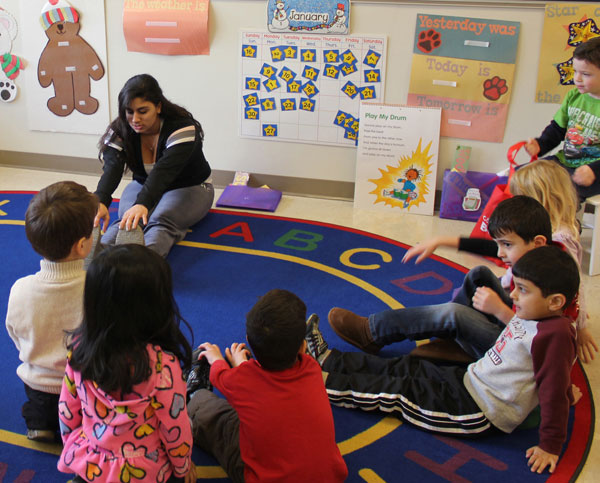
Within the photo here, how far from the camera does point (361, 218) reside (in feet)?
9.28

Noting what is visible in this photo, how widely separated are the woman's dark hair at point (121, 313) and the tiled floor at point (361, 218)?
1651 millimetres

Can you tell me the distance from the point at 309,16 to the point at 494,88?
94cm

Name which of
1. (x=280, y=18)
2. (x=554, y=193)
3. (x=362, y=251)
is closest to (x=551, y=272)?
(x=554, y=193)

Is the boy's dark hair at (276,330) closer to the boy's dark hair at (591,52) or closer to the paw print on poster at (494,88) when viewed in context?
the boy's dark hair at (591,52)

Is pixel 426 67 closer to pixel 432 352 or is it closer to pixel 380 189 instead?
pixel 380 189

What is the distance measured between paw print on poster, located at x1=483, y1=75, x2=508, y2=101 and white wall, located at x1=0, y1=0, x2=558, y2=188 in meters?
0.06

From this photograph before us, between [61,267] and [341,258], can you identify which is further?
[341,258]

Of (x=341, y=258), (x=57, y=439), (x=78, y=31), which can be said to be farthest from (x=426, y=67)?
(x=57, y=439)

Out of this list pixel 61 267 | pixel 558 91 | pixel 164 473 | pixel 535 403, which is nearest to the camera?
pixel 164 473

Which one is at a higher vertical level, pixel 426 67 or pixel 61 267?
pixel 426 67

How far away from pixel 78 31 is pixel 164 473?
8.82 ft

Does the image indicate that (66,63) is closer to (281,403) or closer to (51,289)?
(51,289)

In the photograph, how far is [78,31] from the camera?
10.1 feet

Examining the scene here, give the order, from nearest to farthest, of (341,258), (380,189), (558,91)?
(341,258) → (558,91) → (380,189)
